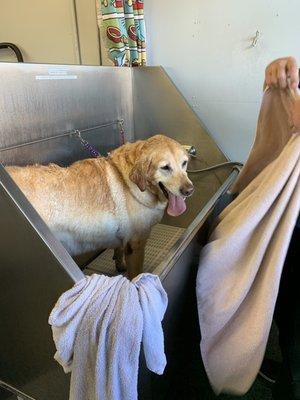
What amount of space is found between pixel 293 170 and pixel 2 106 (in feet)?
3.40

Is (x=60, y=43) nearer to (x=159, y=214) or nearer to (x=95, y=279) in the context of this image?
(x=159, y=214)

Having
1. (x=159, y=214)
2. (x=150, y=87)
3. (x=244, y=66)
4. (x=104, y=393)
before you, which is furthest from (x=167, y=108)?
(x=104, y=393)

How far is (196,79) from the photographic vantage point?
1745 mm

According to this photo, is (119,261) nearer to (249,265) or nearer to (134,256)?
(134,256)

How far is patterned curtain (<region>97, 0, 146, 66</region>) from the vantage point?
1596mm

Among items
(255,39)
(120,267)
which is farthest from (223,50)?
(120,267)

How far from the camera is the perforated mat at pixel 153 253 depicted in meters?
1.41

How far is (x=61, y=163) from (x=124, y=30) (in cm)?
86

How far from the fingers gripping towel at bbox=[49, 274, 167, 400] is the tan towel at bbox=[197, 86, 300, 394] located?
0.29m

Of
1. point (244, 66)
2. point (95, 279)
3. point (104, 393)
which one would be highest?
point (244, 66)

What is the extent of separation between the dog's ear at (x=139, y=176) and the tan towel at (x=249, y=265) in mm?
307

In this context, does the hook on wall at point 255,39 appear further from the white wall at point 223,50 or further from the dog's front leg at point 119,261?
the dog's front leg at point 119,261

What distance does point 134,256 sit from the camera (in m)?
1.22

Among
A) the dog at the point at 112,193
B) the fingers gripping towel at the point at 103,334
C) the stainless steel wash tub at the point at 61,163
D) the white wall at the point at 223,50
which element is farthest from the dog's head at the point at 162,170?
the white wall at the point at 223,50
